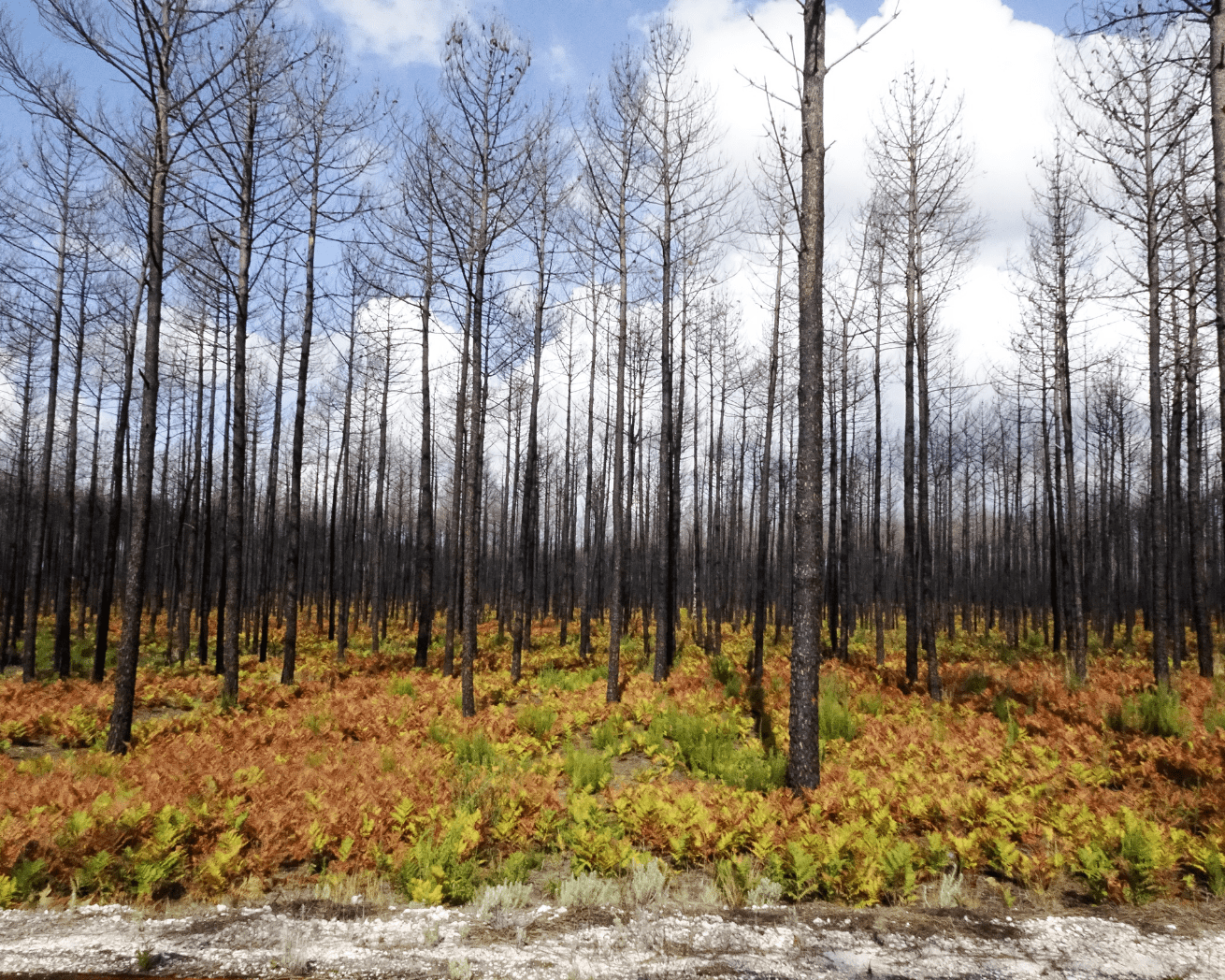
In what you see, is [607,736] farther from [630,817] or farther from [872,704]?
[872,704]

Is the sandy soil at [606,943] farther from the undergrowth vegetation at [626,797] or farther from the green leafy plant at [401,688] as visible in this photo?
the green leafy plant at [401,688]

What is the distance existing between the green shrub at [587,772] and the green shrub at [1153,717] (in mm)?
6514

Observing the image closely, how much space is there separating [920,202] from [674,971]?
42.3 ft

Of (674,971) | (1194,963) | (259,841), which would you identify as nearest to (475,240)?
(259,841)

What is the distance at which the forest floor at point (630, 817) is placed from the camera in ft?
14.4

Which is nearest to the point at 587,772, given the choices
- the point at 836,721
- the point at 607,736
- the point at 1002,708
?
the point at 607,736

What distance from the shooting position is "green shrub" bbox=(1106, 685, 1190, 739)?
801cm

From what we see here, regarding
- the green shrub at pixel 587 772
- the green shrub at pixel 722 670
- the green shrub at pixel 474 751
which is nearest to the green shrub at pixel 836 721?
the green shrub at pixel 722 670

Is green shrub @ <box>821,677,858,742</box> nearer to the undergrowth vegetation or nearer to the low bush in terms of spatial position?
the undergrowth vegetation

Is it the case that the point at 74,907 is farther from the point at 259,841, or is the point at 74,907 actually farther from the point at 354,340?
the point at 354,340

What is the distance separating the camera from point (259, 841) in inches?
199

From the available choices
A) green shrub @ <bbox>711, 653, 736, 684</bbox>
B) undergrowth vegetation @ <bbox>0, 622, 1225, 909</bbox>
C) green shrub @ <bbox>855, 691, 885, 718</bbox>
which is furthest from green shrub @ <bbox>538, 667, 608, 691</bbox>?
green shrub @ <bbox>855, 691, 885, 718</bbox>

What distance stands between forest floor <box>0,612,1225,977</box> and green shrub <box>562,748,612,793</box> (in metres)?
0.03

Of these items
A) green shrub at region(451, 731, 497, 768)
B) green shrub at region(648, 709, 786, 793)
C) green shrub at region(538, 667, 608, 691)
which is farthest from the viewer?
green shrub at region(538, 667, 608, 691)
